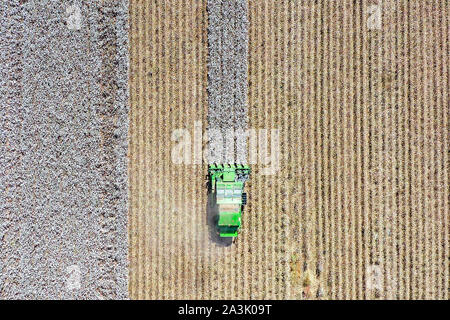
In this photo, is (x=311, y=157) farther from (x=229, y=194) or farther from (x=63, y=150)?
(x=63, y=150)

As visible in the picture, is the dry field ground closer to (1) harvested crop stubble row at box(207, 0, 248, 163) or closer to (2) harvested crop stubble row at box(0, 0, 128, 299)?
(1) harvested crop stubble row at box(207, 0, 248, 163)

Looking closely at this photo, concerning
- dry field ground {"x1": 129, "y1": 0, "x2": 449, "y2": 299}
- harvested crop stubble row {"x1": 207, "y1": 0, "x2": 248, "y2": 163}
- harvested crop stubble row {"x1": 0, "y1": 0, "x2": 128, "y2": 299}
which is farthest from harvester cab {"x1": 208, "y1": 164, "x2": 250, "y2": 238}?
harvested crop stubble row {"x1": 0, "y1": 0, "x2": 128, "y2": 299}

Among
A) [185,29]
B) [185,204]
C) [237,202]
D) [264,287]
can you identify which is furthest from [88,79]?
[264,287]

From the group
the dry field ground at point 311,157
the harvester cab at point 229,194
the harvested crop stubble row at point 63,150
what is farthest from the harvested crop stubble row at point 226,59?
the harvested crop stubble row at point 63,150

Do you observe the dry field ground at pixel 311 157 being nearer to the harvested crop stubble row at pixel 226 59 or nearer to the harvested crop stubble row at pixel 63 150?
the harvested crop stubble row at pixel 226 59

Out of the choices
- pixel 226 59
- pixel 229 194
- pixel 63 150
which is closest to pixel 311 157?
pixel 229 194

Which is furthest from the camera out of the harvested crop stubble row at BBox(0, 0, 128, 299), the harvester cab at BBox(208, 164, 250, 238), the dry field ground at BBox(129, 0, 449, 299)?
the dry field ground at BBox(129, 0, 449, 299)
